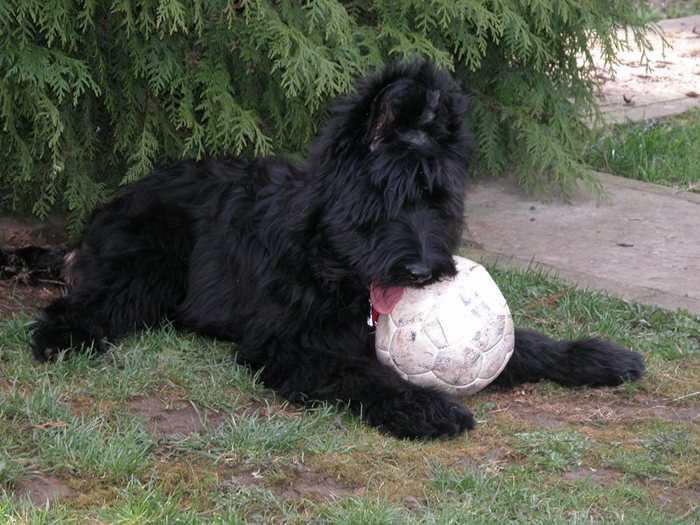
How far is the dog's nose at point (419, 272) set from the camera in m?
4.29

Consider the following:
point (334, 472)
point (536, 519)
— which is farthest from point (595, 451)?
point (334, 472)

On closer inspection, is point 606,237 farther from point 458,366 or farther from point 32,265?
point 32,265

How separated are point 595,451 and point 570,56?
3757 millimetres

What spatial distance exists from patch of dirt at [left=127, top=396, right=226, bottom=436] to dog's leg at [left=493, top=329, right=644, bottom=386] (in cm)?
131

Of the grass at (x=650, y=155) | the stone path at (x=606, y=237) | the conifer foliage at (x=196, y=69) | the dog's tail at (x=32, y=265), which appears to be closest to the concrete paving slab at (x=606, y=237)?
the stone path at (x=606, y=237)

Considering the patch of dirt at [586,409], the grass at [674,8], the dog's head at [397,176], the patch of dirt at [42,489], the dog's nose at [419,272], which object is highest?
the dog's head at [397,176]

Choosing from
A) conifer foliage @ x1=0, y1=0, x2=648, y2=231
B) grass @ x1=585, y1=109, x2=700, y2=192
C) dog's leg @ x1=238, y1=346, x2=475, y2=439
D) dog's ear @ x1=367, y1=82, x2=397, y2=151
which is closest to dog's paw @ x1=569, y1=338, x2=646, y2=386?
dog's leg @ x1=238, y1=346, x2=475, y2=439

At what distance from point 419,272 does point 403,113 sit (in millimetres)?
605

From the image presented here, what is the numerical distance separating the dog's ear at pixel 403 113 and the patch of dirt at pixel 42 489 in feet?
5.52

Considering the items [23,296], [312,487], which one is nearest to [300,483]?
[312,487]

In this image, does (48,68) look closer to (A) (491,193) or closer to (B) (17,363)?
(B) (17,363)

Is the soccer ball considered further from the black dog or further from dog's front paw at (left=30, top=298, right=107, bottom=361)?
dog's front paw at (left=30, top=298, right=107, bottom=361)

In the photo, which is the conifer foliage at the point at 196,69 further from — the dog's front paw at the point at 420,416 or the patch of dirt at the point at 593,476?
the patch of dirt at the point at 593,476

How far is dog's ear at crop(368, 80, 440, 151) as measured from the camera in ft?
14.0
